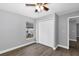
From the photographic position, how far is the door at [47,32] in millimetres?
4118

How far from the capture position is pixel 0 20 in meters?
3.20

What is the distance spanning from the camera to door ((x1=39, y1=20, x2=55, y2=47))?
412 cm

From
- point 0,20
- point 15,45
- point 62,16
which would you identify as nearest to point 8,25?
point 0,20

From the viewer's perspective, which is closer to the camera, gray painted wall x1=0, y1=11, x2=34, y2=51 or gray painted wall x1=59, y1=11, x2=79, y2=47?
gray painted wall x1=0, y1=11, x2=34, y2=51

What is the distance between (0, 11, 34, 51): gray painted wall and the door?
1.40 meters

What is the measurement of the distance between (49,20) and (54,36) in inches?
45.2

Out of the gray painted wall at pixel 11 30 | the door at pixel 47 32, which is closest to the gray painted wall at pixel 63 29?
the door at pixel 47 32

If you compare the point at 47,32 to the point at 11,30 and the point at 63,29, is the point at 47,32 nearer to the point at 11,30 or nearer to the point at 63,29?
the point at 63,29

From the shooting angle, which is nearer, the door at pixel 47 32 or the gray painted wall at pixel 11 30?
the gray painted wall at pixel 11 30

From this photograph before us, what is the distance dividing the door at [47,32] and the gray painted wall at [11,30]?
4.59ft

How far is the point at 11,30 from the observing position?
3682 mm

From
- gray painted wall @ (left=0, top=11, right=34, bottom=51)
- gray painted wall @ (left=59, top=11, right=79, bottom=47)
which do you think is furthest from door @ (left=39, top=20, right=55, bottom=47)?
gray painted wall @ (left=0, top=11, right=34, bottom=51)

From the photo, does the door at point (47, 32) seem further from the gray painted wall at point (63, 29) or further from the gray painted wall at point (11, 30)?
the gray painted wall at point (11, 30)

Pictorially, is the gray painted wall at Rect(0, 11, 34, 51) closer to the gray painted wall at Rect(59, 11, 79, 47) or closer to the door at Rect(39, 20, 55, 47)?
the door at Rect(39, 20, 55, 47)
